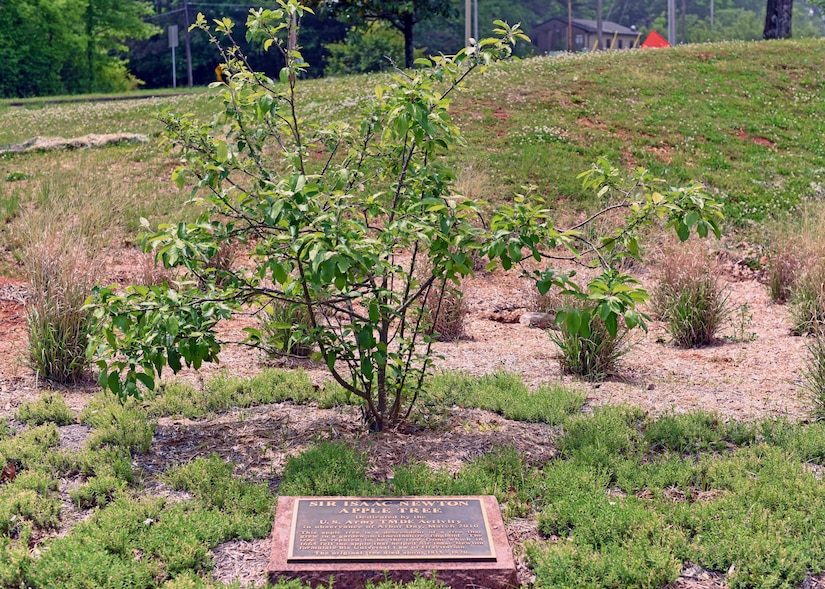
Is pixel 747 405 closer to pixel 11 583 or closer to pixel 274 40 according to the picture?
pixel 274 40

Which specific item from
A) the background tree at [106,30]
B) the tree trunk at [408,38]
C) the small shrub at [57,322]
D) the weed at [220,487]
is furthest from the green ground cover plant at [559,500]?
the background tree at [106,30]

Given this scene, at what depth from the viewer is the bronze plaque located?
3818 millimetres

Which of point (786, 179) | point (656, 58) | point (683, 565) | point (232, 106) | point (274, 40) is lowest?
point (683, 565)

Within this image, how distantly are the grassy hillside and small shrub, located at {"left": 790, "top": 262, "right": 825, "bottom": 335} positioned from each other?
299cm

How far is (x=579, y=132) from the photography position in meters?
15.1

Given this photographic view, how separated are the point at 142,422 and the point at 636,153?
11038 mm

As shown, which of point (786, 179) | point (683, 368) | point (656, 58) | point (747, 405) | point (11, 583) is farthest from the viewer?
point (656, 58)

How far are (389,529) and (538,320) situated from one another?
4409mm

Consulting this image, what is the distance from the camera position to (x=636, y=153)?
14.3 metres

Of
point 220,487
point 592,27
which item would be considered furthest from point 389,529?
point 592,27

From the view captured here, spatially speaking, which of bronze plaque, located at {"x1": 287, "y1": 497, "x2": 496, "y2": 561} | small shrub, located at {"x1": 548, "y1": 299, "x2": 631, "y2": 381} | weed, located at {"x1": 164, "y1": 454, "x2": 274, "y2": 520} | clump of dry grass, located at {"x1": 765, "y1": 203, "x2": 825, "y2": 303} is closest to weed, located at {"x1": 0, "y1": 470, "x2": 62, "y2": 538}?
weed, located at {"x1": 164, "y1": 454, "x2": 274, "y2": 520}

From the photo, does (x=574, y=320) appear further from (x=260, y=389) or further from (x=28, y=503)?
(x=28, y=503)

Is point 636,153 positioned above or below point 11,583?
above

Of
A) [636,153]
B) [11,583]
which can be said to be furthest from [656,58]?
[11,583]
